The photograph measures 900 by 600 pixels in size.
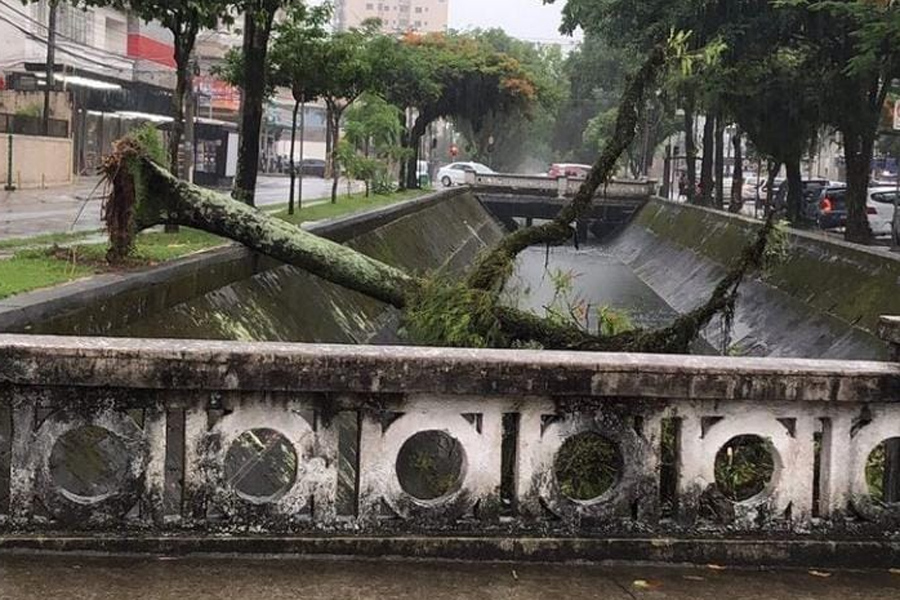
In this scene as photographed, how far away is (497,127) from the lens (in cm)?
7881

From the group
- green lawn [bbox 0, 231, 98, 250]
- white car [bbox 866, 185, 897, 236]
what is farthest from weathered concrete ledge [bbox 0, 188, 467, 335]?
white car [bbox 866, 185, 897, 236]

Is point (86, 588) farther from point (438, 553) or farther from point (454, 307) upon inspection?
point (454, 307)

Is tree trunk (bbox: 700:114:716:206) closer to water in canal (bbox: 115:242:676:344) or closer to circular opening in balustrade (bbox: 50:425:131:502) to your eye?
water in canal (bbox: 115:242:676:344)

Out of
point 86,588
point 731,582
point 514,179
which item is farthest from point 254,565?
point 514,179

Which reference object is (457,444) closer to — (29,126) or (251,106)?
(251,106)

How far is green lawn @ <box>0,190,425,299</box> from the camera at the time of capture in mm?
8695

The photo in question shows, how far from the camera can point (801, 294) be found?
17.8m

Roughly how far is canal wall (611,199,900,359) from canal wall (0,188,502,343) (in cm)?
427

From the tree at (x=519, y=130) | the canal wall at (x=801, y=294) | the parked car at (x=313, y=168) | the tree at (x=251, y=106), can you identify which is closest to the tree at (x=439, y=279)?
the canal wall at (x=801, y=294)

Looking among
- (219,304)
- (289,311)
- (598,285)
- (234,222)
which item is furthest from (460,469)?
(598,285)

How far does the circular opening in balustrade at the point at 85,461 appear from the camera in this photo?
5.28 meters

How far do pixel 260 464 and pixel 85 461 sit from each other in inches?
56.2

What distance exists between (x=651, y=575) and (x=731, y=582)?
0.95ft

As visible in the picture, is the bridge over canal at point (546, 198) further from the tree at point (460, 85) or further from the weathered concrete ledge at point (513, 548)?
the weathered concrete ledge at point (513, 548)
